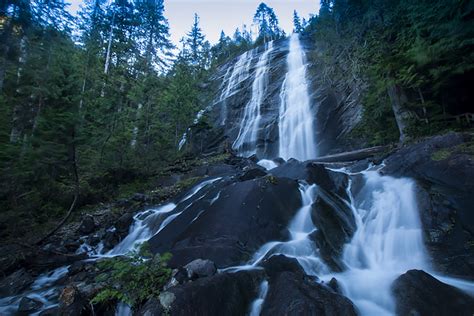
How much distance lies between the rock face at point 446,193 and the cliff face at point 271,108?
291 inches

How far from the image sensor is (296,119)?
21.9 m

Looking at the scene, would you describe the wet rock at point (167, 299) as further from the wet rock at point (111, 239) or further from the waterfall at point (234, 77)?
the waterfall at point (234, 77)

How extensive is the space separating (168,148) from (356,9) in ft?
47.8

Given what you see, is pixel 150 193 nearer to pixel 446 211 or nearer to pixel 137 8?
pixel 446 211

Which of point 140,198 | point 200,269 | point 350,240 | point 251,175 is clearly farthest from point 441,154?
point 140,198

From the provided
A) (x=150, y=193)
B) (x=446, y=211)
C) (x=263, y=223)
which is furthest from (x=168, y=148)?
(x=446, y=211)

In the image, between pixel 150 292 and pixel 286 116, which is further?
pixel 286 116

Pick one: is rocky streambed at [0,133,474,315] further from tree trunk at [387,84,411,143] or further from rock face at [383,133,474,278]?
tree trunk at [387,84,411,143]

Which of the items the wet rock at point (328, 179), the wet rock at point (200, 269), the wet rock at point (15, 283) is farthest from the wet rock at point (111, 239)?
the wet rock at point (328, 179)

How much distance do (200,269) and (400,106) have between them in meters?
11.6

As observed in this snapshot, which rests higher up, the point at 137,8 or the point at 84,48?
the point at 137,8

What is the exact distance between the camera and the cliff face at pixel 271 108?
19156 mm

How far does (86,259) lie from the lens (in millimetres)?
7523

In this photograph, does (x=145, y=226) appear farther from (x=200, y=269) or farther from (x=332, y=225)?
(x=332, y=225)
